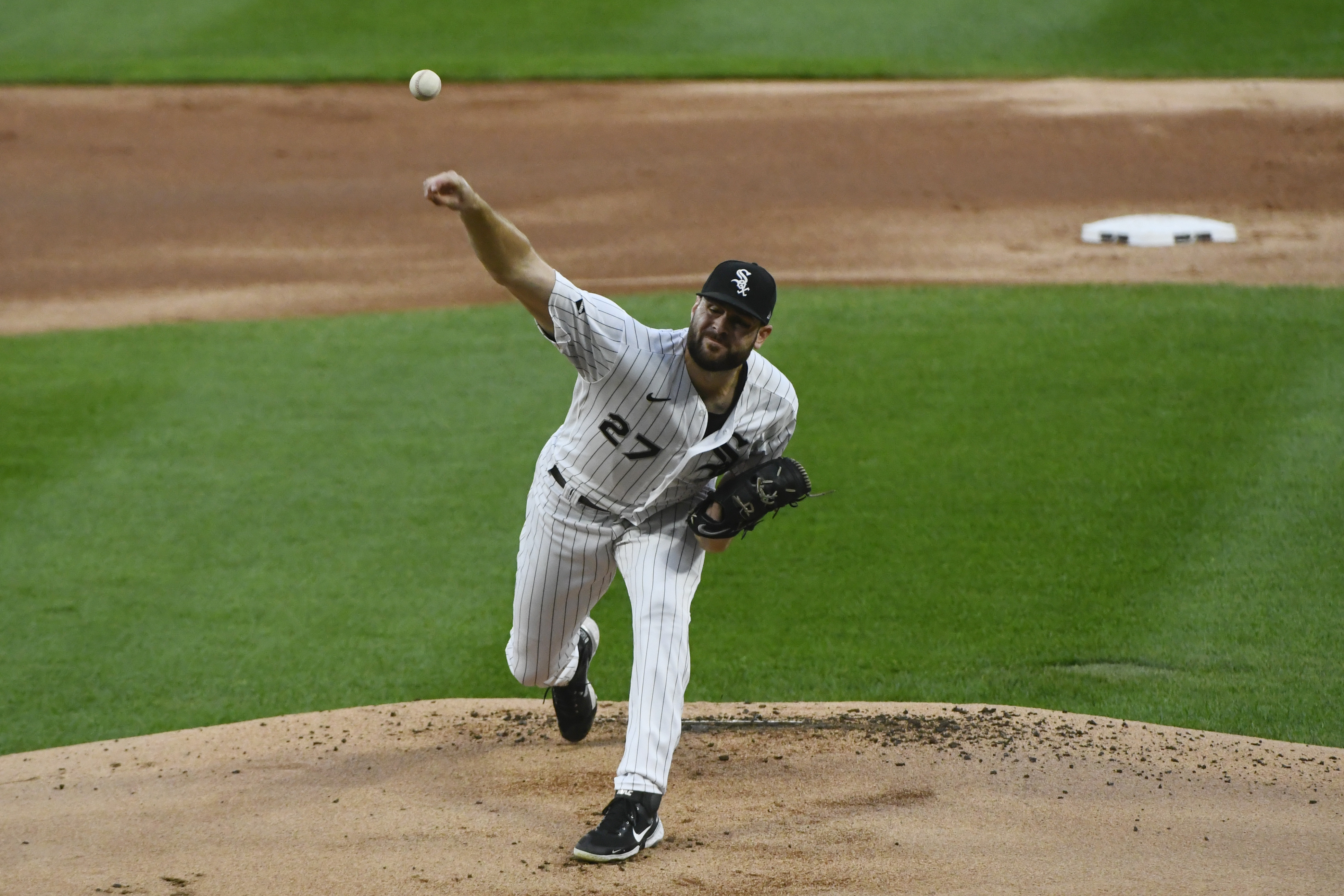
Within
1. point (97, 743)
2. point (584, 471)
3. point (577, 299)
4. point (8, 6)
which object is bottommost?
point (97, 743)

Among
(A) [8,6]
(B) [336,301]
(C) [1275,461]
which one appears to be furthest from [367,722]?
(A) [8,6]

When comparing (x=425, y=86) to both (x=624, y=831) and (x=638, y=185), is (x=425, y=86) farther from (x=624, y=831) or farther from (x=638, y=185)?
(x=638, y=185)

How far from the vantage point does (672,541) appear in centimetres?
440

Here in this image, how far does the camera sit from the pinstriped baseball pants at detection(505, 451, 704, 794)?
4113 mm

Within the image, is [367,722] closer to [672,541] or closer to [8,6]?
[672,541]

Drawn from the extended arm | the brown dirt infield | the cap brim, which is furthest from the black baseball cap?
the brown dirt infield

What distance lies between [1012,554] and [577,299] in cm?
300

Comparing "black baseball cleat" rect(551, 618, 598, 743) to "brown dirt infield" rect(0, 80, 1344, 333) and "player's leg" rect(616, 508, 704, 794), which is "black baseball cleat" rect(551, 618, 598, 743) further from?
"brown dirt infield" rect(0, 80, 1344, 333)

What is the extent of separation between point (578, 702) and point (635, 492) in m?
0.83

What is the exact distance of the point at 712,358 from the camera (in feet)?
13.6

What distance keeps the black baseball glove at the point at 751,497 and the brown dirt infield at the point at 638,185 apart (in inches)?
217

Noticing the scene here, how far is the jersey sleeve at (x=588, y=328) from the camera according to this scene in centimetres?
404

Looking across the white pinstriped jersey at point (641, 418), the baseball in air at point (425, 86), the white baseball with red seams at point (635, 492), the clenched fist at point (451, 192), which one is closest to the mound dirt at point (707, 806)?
the white baseball with red seams at point (635, 492)

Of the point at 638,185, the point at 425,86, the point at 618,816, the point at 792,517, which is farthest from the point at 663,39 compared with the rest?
the point at 618,816
